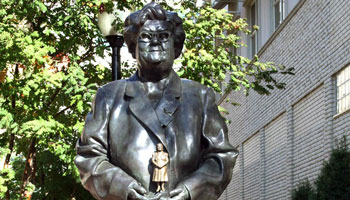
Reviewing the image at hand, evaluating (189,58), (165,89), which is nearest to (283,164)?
(189,58)

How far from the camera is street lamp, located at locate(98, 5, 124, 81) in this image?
1108 cm

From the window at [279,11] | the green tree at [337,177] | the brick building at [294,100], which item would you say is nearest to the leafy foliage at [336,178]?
the green tree at [337,177]

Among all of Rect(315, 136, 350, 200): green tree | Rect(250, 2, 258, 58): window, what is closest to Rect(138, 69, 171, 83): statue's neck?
Rect(315, 136, 350, 200): green tree

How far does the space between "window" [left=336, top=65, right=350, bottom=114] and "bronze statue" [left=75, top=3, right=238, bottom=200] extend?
12919mm

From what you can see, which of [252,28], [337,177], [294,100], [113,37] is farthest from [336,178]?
[252,28]

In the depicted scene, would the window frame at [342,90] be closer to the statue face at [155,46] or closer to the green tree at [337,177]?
the green tree at [337,177]

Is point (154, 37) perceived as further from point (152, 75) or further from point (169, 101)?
point (169, 101)

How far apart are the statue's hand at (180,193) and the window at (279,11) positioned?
20354 millimetres

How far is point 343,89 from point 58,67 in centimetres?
657

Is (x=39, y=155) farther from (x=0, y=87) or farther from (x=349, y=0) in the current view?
(x=349, y=0)

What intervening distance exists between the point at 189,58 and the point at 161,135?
32.2 feet

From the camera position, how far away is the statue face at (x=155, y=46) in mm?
4492

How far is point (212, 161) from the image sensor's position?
4.44 meters

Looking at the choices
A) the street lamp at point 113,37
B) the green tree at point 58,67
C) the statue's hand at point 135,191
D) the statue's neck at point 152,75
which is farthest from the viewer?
the green tree at point 58,67
